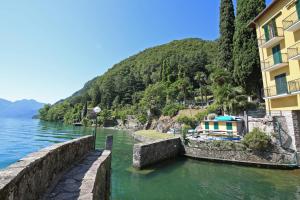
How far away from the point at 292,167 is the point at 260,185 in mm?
4651

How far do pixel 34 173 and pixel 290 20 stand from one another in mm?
19065

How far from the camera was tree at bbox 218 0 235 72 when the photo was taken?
26.7 metres

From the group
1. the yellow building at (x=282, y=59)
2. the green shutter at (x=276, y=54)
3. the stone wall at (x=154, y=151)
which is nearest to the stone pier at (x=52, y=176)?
the stone wall at (x=154, y=151)

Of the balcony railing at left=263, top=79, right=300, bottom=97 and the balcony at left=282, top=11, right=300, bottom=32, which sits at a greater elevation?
the balcony at left=282, top=11, right=300, bottom=32

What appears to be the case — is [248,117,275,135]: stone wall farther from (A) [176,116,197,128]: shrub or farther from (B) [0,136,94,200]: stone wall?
(B) [0,136,94,200]: stone wall

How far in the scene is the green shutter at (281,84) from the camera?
1522 centimetres

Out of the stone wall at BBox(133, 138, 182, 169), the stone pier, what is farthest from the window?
the stone pier

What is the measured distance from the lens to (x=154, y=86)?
49656 mm

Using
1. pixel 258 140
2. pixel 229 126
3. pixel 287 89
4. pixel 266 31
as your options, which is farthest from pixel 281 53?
pixel 229 126

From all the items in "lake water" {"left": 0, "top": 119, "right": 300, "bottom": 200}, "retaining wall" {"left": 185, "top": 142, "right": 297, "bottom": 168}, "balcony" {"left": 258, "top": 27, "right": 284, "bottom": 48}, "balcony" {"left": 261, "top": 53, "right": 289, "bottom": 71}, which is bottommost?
"lake water" {"left": 0, "top": 119, "right": 300, "bottom": 200}

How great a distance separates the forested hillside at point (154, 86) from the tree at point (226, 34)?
14.1 m

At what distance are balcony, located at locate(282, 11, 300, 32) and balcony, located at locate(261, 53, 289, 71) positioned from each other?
6.65 feet

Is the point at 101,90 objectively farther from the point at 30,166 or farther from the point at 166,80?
the point at 30,166

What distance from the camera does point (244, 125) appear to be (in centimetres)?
1800
